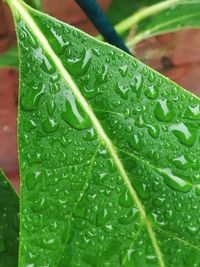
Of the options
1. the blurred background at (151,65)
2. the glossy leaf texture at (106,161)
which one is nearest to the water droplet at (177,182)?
the glossy leaf texture at (106,161)

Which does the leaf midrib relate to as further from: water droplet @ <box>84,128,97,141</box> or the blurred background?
the blurred background

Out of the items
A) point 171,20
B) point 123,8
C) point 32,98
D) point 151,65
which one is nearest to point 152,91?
point 32,98

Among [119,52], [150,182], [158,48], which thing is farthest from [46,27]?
[158,48]

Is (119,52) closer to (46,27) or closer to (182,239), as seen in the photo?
(46,27)

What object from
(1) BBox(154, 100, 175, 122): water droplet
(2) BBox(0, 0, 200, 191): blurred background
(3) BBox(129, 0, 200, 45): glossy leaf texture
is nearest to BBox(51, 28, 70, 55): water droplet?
(1) BBox(154, 100, 175, 122): water droplet

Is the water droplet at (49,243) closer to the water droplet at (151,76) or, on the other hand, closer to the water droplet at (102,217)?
the water droplet at (102,217)

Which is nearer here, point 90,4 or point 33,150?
point 33,150
